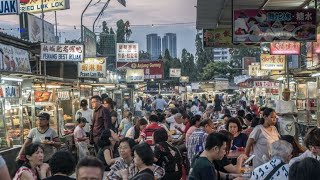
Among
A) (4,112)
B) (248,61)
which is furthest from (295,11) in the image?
(248,61)

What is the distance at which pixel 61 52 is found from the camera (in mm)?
16250

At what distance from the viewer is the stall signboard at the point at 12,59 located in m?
12.5

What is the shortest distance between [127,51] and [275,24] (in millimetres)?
25495

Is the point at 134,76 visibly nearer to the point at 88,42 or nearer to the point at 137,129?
the point at 88,42

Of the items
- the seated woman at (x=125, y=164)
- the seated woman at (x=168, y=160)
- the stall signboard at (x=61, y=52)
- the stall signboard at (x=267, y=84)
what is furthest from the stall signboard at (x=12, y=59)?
the stall signboard at (x=267, y=84)

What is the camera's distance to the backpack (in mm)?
7250

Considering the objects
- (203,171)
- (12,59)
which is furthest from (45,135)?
(203,171)

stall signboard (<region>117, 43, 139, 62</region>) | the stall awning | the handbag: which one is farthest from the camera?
stall signboard (<region>117, 43, 139, 62</region>)

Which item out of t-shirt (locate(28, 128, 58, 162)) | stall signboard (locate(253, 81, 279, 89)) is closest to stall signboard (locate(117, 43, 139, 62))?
stall signboard (locate(253, 81, 279, 89))

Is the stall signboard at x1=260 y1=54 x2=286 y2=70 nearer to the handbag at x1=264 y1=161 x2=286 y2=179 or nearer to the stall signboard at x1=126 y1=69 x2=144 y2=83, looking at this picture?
the stall signboard at x1=126 y1=69 x2=144 y2=83

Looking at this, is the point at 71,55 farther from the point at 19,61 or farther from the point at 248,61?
the point at 248,61

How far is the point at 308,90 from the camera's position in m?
18.5

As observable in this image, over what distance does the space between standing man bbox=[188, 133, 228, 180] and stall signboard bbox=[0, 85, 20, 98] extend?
7636 millimetres

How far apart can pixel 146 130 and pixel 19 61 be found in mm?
4907
